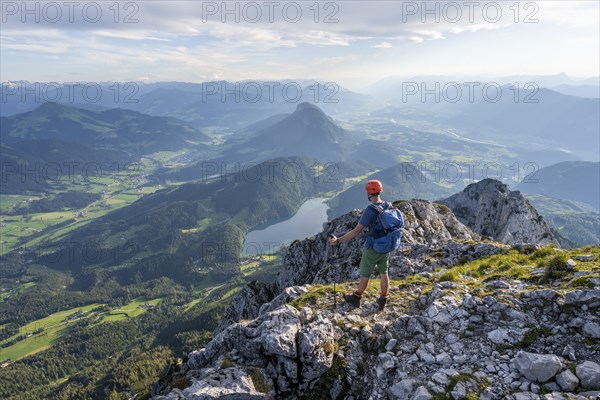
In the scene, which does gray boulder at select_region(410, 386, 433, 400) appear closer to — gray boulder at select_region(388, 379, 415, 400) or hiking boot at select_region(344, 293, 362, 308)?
gray boulder at select_region(388, 379, 415, 400)

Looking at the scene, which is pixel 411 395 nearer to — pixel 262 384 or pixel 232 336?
pixel 262 384

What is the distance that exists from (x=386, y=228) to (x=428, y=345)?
469 centimetres

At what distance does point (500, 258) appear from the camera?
18.7 m

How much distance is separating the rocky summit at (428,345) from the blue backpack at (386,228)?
9.48ft

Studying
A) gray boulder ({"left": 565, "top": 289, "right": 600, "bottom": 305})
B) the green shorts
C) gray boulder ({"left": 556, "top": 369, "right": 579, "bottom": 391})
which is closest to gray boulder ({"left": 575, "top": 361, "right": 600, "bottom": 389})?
gray boulder ({"left": 556, "top": 369, "right": 579, "bottom": 391})

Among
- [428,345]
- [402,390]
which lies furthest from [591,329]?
[402,390]

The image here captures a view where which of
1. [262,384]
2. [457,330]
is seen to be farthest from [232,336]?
[457,330]

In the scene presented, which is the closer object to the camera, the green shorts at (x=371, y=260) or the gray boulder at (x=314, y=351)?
the gray boulder at (x=314, y=351)

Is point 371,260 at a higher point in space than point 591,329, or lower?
higher

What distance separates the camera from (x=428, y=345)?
11.6m

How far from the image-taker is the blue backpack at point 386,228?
14000 mm

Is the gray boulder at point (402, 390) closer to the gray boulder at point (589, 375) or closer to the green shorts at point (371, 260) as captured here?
the gray boulder at point (589, 375)

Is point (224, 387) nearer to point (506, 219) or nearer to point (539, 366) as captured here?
point (539, 366)

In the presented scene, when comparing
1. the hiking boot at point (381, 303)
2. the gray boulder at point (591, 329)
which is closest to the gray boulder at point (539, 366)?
the gray boulder at point (591, 329)
